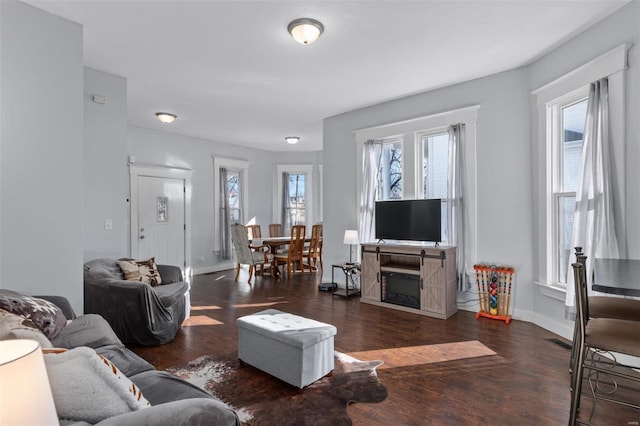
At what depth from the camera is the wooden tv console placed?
4129 mm

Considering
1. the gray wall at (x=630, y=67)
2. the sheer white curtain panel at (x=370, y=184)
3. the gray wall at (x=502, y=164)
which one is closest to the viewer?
the gray wall at (x=630, y=67)

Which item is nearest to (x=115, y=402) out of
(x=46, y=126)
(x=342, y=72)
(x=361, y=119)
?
(x=46, y=126)

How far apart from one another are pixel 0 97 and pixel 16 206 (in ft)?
2.63

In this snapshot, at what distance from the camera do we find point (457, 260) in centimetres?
436

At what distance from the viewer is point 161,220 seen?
21.7ft

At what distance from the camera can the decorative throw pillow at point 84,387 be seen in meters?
1.10

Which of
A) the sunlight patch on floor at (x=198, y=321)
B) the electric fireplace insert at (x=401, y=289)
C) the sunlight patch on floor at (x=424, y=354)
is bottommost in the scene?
the sunlight patch on floor at (x=424, y=354)

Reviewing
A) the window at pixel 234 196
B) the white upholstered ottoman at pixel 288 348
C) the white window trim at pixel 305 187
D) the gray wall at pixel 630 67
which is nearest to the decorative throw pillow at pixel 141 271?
the white upholstered ottoman at pixel 288 348

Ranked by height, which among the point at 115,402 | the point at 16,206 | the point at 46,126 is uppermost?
the point at 46,126

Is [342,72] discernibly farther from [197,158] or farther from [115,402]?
[197,158]

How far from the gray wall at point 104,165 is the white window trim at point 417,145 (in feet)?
11.0

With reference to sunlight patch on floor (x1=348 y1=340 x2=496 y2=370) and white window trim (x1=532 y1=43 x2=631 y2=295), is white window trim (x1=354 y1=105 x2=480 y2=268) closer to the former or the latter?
A: white window trim (x1=532 y1=43 x2=631 y2=295)

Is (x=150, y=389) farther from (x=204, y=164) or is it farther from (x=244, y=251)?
(x=204, y=164)

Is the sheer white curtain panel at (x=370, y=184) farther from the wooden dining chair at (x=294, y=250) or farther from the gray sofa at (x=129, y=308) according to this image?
the gray sofa at (x=129, y=308)
